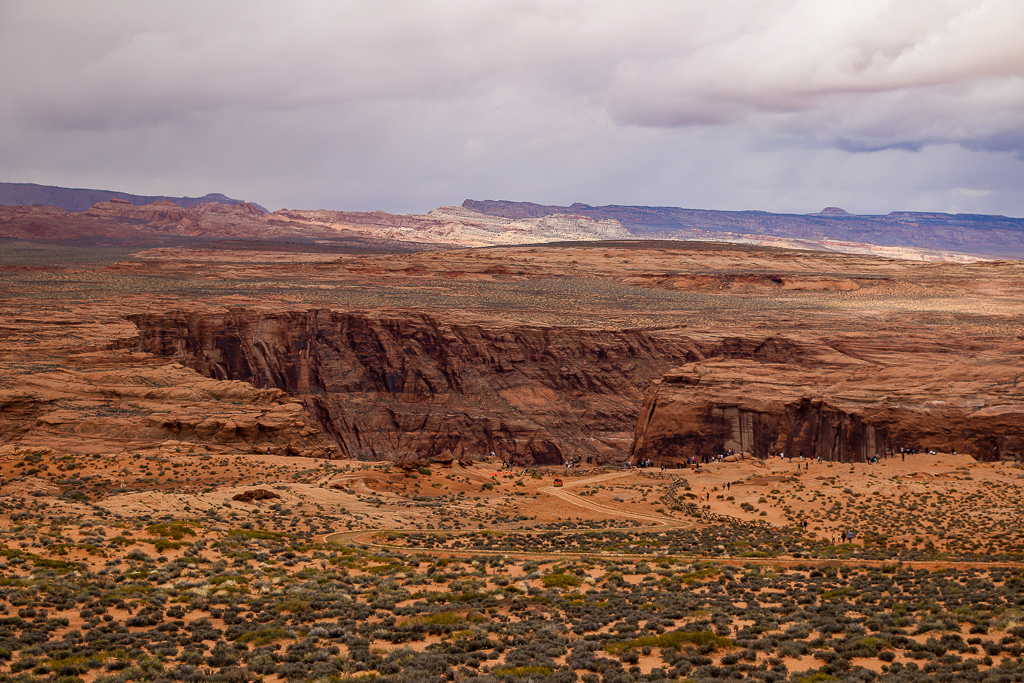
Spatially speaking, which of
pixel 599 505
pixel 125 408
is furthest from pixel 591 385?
pixel 125 408

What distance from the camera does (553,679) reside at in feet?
52.9

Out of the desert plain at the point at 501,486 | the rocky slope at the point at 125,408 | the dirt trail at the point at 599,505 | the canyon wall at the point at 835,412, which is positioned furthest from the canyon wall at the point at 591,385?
the dirt trail at the point at 599,505

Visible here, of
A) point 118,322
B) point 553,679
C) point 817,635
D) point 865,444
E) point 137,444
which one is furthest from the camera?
point 118,322

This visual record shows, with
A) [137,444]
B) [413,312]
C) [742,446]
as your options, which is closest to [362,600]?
[137,444]

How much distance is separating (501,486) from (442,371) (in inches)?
1189

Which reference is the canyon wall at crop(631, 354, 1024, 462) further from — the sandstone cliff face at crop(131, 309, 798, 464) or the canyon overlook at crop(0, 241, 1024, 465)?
the sandstone cliff face at crop(131, 309, 798, 464)

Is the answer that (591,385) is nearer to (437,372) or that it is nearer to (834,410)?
(437,372)

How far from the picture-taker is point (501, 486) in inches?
1676

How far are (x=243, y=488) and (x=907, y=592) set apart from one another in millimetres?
24568

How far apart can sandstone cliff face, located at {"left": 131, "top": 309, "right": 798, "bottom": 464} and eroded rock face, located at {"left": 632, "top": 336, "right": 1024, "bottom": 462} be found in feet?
34.7

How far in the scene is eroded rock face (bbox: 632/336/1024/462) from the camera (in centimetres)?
4944

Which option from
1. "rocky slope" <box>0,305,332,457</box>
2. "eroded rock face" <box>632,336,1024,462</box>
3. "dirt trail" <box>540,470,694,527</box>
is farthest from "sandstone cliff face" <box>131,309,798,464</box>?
"dirt trail" <box>540,470,694,527</box>

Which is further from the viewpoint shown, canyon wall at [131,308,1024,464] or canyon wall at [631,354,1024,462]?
canyon wall at [131,308,1024,464]

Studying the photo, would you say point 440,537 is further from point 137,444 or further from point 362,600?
point 137,444
